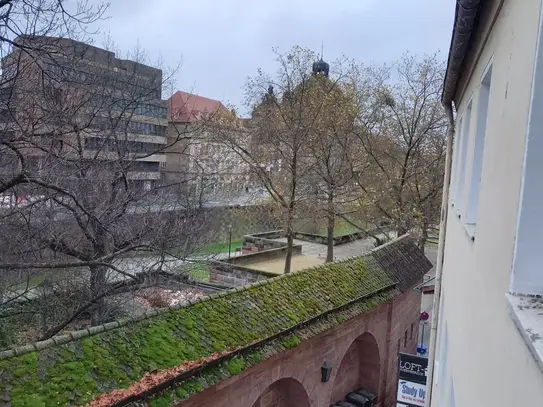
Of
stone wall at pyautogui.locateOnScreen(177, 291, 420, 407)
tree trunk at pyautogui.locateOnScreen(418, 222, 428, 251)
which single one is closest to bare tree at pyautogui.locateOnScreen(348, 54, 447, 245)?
tree trunk at pyautogui.locateOnScreen(418, 222, 428, 251)

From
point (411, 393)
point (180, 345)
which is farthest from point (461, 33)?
point (411, 393)

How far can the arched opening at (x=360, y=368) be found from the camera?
10.4 m

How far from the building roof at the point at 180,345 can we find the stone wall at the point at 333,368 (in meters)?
0.28

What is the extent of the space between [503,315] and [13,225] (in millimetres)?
8750

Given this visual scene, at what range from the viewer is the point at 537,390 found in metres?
1.54

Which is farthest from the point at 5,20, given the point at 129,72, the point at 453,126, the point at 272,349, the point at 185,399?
the point at 129,72

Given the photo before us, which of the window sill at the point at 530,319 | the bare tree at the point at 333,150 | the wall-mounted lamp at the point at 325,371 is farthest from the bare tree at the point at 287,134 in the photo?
the window sill at the point at 530,319

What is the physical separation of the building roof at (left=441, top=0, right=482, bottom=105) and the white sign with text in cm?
580

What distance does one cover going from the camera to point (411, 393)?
372 inches

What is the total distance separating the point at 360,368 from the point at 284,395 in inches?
126

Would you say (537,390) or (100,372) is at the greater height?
(537,390)

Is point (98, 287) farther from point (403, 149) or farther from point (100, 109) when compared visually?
point (403, 149)

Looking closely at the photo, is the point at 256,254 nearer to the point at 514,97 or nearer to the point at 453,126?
the point at 453,126

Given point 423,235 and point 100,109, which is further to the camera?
point 423,235
